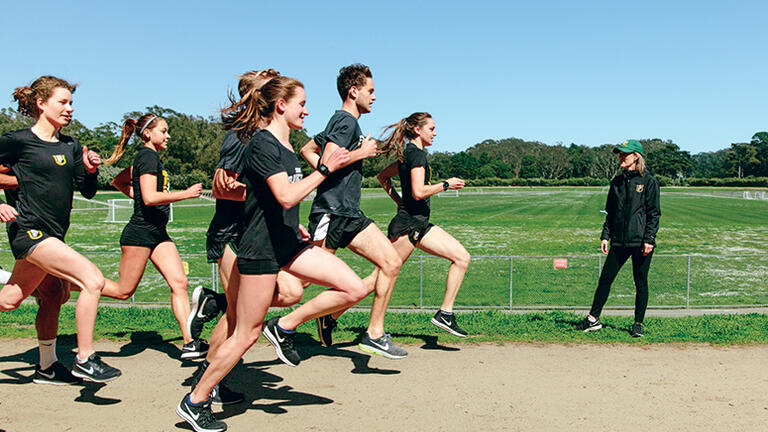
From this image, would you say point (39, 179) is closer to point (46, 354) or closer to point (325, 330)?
point (46, 354)

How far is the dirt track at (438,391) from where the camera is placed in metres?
4.39

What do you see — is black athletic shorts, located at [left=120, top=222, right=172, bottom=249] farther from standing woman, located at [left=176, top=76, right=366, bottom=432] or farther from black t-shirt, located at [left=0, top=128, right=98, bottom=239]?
standing woman, located at [left=176, top=76, right=366, bottom=432]

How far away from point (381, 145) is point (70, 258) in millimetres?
2958

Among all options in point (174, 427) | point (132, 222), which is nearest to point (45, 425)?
point (174, 427)

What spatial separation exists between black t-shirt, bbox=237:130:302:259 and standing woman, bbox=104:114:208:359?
78.0 inches

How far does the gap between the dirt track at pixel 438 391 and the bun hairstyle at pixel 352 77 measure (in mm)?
2539

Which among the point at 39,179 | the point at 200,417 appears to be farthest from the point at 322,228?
the point at 39,179

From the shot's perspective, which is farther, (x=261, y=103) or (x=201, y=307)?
(x=201, y=307)

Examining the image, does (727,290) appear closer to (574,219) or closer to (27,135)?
(27,135)

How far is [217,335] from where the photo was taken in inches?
184

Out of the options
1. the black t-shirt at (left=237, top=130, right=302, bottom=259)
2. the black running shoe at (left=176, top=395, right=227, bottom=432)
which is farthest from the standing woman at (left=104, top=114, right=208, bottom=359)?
the black t-shirt at (left=237, top=130, right=302, bottom=259)

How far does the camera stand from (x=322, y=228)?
5.34 m

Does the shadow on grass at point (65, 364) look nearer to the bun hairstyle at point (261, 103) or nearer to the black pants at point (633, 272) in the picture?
the bun hairstyle at point (261, 103)

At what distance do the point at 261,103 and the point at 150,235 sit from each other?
92.2 inches
